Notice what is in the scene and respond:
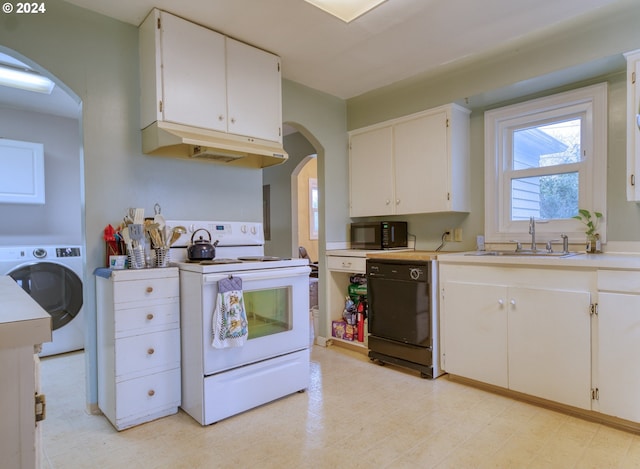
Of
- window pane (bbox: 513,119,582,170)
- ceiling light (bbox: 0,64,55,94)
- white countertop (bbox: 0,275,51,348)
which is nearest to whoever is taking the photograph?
white countertop (bbox: 0,275,51,348)

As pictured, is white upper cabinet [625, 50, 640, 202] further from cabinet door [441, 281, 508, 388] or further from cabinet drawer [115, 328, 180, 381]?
cabinet drawer [115, 328, 180, 381]

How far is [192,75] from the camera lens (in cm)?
233

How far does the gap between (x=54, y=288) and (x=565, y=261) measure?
12.9 ft

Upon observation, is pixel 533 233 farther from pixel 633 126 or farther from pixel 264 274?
pixel 264 274

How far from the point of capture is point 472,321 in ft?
8.24

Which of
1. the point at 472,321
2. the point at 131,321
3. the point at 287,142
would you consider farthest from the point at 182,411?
the point at 287,142

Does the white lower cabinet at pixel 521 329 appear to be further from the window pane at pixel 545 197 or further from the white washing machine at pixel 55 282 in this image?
the white washing machine at pixel 55 282

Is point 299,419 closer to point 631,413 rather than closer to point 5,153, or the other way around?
point 631,413

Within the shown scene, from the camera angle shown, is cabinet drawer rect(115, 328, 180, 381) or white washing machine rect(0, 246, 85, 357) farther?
white washing machine rect(0, 246, 85, 357)

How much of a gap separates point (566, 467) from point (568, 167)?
197 centimetres

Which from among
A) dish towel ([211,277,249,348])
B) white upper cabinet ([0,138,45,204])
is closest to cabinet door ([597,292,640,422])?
dish towel ([211,277,249,348])

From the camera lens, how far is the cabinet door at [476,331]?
7.78 feet

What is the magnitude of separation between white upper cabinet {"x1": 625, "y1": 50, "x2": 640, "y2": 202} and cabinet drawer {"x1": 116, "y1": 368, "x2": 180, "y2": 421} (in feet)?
9.54

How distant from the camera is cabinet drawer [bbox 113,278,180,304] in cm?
197
